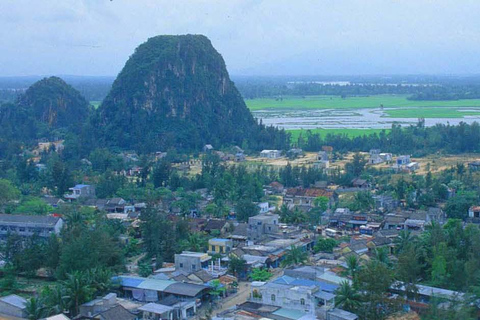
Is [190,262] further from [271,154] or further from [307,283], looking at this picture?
[271,154]

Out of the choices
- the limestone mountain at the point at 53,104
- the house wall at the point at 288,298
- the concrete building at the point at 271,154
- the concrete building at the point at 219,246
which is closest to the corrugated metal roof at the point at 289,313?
the house wall at the point at 288,298

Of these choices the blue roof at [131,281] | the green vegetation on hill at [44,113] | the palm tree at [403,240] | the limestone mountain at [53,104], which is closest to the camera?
the blue roof at [131,281]

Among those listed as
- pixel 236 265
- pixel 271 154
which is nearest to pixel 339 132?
pixel 271 154

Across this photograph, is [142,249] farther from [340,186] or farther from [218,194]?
[340,186]

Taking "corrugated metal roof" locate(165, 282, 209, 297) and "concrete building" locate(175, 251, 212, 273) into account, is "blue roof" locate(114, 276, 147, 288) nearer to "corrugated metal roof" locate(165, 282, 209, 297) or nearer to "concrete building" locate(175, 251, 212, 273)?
"corrugated metal roof" locate(165, 282, 209, 297)

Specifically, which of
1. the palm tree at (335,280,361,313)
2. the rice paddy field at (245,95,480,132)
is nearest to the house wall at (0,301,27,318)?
the palm tree at (335,280,361,313)

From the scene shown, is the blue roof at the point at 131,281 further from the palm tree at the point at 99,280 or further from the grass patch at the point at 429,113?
the grass patch at the point at 429,113

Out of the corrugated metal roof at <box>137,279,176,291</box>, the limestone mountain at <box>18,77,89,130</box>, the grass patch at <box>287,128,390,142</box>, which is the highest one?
the limestone mountain at <box>18,77,89,130</box>
